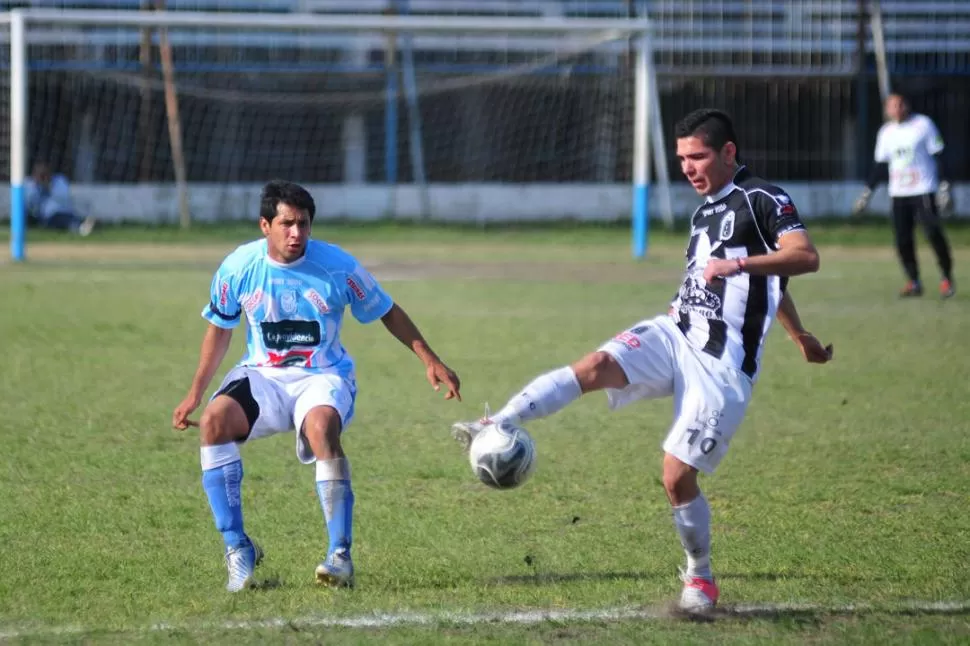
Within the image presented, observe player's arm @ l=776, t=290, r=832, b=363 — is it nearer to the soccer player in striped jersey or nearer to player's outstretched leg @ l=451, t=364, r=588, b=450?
the soccer player in striped jersey

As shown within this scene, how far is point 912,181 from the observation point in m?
15.0

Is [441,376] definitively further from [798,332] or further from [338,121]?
[338,121]

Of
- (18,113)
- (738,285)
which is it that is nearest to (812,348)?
(738,285)

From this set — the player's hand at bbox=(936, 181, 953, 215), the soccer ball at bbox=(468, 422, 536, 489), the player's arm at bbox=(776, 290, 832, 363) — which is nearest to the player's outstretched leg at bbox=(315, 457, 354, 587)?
the soccer ball at bbox=(468, 422, 536, 489)

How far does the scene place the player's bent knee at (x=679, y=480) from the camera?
4.82 metres

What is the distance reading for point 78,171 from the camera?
88.1 feet

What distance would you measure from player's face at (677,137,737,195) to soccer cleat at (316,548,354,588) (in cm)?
177

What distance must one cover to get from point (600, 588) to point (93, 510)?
244 centimetres

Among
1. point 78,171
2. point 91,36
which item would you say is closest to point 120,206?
point 78,171

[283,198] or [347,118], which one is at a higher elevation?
[283,198]

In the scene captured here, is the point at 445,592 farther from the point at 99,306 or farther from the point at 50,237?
the point at 50,237

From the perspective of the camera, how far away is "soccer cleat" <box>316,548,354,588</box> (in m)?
5.09

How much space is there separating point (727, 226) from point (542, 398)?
0.89 m

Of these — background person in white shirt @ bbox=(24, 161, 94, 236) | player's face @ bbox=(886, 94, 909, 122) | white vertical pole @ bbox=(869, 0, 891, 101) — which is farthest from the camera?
white vertical pole @ bbox=(869, 0, 891, 101)
